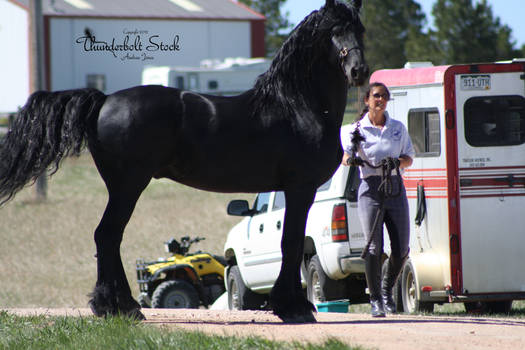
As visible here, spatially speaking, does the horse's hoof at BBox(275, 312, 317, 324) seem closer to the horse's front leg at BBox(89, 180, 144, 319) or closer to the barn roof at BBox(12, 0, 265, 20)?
the horse's front leg at BBox(89, 180, 144, 319)

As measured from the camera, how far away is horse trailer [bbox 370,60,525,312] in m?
11.1

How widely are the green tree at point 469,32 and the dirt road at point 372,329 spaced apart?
161ft

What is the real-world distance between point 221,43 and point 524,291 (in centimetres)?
4810

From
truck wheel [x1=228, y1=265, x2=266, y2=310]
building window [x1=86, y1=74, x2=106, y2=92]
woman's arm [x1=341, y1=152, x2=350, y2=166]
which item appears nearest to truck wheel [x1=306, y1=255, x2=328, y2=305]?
truck wheel [x1=228, y1=265, x2=266, y2=310]

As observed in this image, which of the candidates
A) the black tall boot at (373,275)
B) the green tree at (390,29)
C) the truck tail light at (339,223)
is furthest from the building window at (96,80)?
the black tall boot at (373,275)

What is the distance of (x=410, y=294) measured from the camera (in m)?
11.9

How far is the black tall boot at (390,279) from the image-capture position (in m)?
9.19

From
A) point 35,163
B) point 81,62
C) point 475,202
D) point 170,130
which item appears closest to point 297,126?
point 170,130

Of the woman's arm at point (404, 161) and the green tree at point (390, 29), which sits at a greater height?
the green tree at point (390, 29)

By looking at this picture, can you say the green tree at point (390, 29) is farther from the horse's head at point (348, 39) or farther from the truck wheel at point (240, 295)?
the horse's head at point (348, 39)

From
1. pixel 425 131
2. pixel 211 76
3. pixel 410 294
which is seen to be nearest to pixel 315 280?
pixel 410 294

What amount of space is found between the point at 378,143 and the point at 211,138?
193cm

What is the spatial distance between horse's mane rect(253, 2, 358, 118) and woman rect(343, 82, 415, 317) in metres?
1.17

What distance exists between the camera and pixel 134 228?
24.9m
